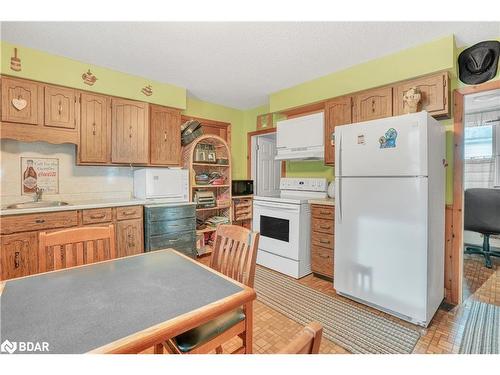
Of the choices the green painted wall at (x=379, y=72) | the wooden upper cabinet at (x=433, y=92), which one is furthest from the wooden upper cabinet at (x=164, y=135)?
the wooden upper cabinet at (x=433, y=92)

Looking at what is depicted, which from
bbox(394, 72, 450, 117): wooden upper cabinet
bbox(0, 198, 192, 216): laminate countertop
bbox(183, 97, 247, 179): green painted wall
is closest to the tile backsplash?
bbox(0, 198, 192, 216): laminate countertop

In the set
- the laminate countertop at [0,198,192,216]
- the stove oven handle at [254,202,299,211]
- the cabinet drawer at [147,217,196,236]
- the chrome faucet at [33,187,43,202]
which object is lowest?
the cabinet drawer at [147,217,196,236]

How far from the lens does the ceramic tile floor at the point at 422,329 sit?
175 cm

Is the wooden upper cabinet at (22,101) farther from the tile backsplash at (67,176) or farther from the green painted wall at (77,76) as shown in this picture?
the tile backsplash at (67,176)

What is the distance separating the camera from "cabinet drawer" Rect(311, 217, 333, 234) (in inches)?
110

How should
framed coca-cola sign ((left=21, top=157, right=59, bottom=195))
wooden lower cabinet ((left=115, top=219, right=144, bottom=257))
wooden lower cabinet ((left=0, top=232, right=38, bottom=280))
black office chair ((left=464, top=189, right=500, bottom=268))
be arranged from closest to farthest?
wooden lower cabinet ((left=0, top=232, right=38, bottom=280)), framed coca-cola sign ((left=21, top=157, right=59, bottom=195)), wooden lower cabinet ((left=115, top=219, right=144, bottom=257)), black office chair ((left=464, top=189, right=500, bottom=268))

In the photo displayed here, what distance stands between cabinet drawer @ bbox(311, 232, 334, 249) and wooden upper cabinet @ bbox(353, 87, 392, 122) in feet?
4.33

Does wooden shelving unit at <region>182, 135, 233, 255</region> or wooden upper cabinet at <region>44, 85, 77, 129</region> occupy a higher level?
wooden upper cabinet at <region>44, 85, 77, 129</region>

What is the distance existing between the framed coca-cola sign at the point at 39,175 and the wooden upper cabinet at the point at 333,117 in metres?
3.12

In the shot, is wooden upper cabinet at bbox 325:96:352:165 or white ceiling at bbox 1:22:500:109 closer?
white ceiling at bbox 1:22:500:109

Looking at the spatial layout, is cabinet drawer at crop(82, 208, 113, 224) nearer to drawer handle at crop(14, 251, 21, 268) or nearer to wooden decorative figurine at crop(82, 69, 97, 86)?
drawer handle at crop(14, 251, 21, 268)

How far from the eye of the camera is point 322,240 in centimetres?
288

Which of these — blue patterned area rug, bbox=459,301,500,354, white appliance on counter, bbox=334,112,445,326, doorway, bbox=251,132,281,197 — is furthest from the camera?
doorway, bbox=251,132,281,197
